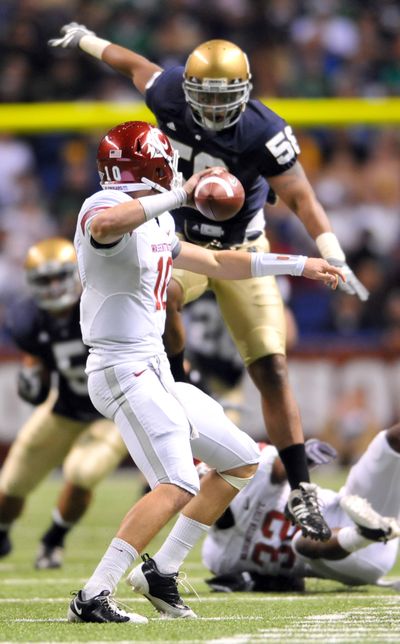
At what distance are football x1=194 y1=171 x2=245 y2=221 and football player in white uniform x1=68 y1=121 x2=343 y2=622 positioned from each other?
0.03 metres

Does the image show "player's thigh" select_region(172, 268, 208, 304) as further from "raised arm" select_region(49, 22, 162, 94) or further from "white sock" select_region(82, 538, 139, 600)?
"white sock" select_region(82, 538, 139, 600)

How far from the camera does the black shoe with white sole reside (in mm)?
4000

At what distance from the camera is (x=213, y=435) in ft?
14.2

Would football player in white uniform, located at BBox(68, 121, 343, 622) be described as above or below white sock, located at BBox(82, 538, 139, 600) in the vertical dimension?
above

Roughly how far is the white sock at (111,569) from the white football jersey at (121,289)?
56cm

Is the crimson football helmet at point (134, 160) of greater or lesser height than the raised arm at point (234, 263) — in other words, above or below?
above

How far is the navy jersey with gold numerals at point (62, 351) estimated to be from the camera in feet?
21.3

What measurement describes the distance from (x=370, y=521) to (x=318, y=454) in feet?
2.06

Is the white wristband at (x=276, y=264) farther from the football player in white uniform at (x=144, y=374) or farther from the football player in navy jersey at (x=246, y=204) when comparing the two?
the football player in navy jersey at (x=246, y=204)

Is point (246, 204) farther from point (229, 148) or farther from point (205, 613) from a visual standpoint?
point (205, 613)

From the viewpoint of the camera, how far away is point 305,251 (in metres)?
10.9

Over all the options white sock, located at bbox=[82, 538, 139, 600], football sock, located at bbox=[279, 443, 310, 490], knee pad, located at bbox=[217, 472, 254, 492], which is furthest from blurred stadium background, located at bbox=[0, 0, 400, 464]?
white sock, located at bbox=[82, 538, 139, 600]

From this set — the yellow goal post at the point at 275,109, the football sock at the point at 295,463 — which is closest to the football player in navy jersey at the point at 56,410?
the football sock at the point at 295,463

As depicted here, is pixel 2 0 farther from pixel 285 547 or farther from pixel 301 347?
pixel 285 547
